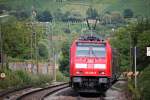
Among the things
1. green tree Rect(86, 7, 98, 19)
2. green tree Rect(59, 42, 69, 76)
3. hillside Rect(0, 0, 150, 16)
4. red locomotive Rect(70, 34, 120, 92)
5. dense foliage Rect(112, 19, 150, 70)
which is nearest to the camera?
red locomotive Rect(70, 34, 120, 92)

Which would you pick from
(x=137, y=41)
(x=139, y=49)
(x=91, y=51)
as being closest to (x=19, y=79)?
(x=137, y=41)

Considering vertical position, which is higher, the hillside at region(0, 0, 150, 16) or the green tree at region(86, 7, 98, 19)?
the hillside at region(0, 0, 150, 16)

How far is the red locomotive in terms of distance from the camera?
3350 cm

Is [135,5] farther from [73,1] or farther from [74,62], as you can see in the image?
[74,62]

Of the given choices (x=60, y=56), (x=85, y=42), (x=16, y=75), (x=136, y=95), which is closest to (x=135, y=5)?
(x=60, y=56)

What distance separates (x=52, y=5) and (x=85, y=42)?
74397 mm

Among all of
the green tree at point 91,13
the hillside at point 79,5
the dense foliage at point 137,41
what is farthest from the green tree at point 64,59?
the dense foliage at point 137,41

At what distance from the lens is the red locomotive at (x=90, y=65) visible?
33500 mm

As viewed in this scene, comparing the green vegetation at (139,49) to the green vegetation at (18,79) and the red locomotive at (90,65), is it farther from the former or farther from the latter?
the green vegetation at (18,79)

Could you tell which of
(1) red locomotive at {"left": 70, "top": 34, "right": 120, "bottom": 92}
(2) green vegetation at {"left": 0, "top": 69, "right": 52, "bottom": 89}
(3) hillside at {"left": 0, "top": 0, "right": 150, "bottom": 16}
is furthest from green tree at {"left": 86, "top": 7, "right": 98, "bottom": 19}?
A: (1) red locomotive at {"left": 70, "top": 34, "right": 120, "bottom": 92}

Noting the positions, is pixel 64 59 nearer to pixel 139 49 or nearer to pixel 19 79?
pixel 19 79

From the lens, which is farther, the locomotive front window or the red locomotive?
the locomotive front window

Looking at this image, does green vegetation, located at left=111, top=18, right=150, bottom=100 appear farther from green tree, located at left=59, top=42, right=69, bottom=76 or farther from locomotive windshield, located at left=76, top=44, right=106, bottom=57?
green tree, located at left=59, top=42, right=69, bottom=76

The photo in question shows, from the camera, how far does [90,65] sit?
33.8 meters
